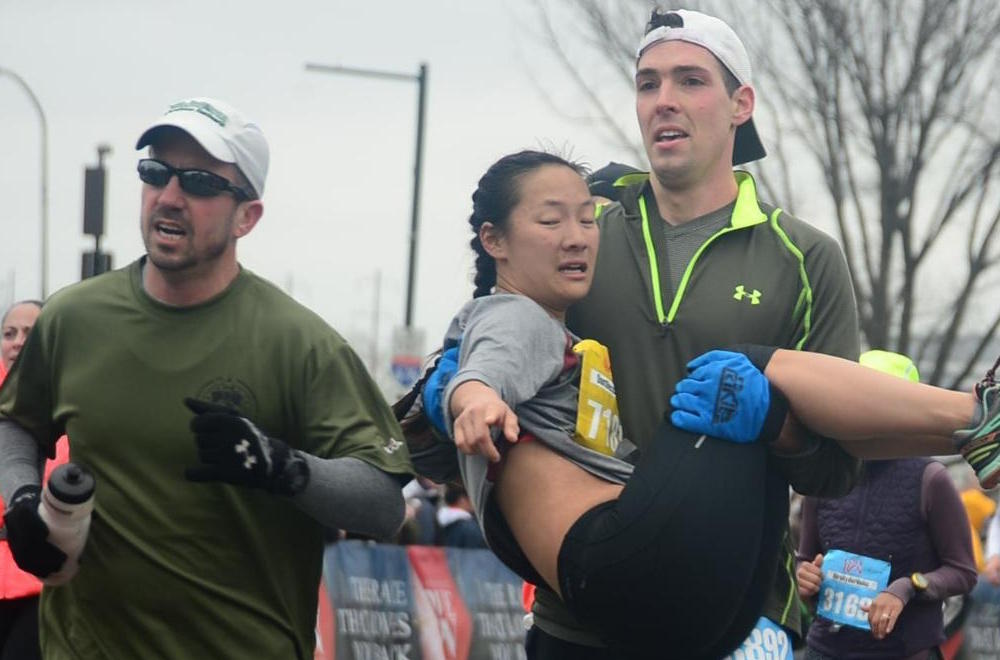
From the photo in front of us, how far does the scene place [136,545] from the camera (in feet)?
15.1

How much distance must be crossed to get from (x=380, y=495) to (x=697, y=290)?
1038mm

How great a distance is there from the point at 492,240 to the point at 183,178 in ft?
2.80

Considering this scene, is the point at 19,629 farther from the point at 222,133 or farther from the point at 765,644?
the point at 765,644

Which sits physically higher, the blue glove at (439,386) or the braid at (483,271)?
the braid at (483,271)

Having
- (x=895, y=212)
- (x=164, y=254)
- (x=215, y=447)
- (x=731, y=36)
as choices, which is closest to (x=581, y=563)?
(x=215, y=447)

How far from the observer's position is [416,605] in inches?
489

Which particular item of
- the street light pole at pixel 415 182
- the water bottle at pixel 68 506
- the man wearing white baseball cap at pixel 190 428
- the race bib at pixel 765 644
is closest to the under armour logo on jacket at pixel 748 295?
the race bib at pixel 765 644

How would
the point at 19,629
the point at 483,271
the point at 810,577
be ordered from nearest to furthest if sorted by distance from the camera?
the point at 483,271
the point at 19,629
the point at 810,577

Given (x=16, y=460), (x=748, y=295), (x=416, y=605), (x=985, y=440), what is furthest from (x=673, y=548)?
(x=416, y=605)

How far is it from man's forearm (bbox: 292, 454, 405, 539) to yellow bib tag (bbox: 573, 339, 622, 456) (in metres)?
0.49

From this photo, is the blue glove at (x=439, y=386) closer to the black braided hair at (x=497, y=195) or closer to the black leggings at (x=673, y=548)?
the black braided hair at (x=497, y=195)

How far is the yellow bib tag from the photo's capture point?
4.67 metres

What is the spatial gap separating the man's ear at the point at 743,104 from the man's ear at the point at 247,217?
1358mm

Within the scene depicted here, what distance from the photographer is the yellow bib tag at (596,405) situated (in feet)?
15.3
